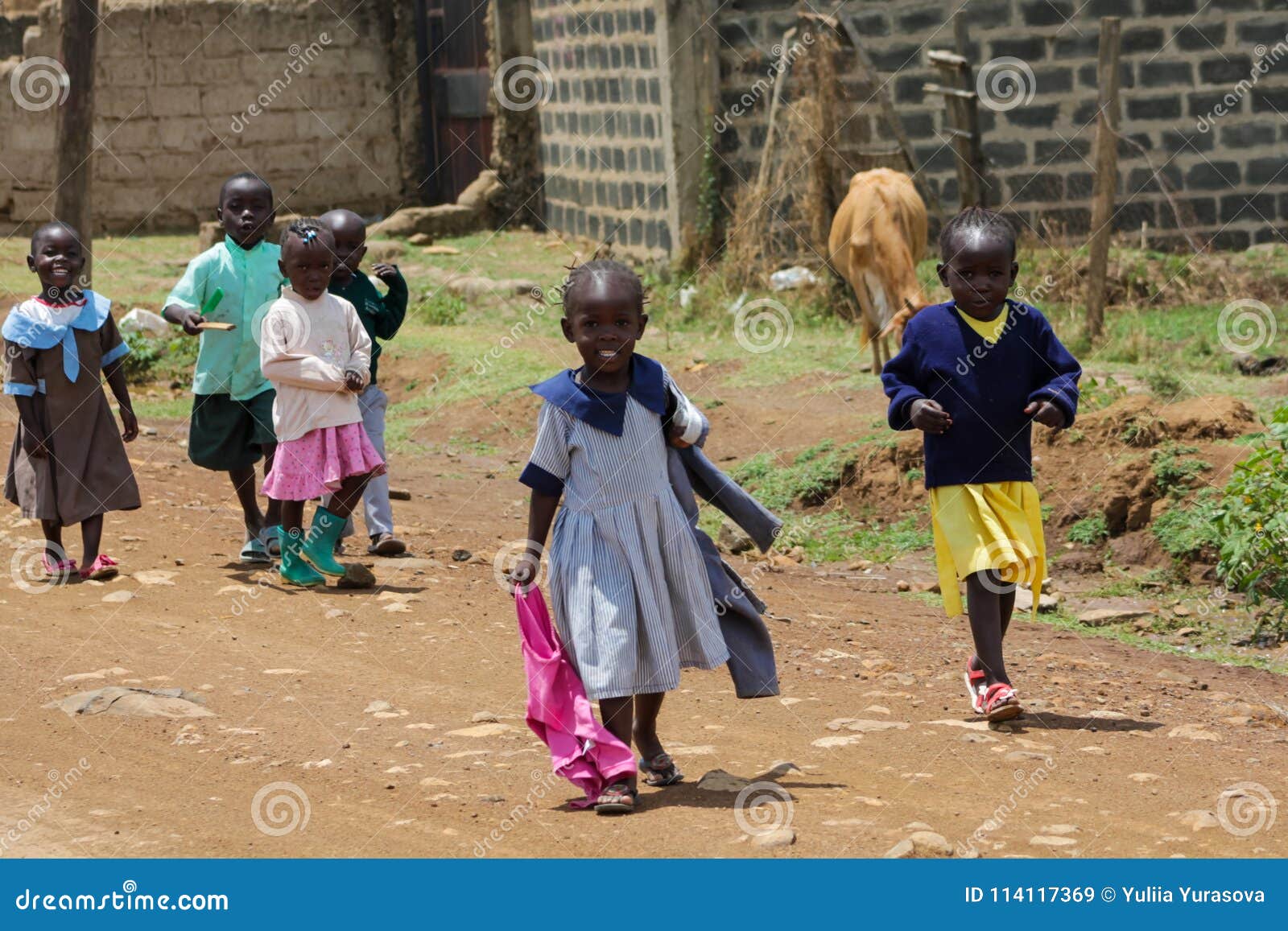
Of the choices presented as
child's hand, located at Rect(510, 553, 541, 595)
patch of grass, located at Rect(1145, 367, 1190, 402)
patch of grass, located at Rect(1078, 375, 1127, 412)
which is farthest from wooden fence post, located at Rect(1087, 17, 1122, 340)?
child's hand, located at Rect(510, 553, 541, 595)

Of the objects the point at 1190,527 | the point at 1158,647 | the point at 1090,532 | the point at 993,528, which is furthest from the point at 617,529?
the point at 1090,532

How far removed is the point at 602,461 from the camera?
4.12 m

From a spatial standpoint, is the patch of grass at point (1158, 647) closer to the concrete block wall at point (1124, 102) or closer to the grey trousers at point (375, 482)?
the grey trousers at point (375, 482)

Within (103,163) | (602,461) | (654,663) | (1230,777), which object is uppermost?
(103,163)

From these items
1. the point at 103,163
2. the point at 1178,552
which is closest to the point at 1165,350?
the point at 1178,552

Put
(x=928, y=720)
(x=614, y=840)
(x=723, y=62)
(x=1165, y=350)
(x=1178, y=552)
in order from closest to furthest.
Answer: (x=614, y=840), (x=928, y=720), (x=1178, y=552), (x=1165, y=350), (x=723, y=62)

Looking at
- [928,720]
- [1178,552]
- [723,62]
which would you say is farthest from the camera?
[723,62]

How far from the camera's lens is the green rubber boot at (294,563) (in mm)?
6434

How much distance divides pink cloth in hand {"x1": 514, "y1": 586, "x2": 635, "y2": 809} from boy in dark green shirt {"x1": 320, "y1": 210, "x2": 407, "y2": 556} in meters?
2.65

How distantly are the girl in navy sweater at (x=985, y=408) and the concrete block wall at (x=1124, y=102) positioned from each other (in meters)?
7.71

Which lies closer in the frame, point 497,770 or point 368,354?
point 497,770

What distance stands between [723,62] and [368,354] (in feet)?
23.6

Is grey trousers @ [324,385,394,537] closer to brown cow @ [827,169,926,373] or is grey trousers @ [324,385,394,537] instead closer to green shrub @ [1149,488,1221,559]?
green shrub @ [1149,488,1221,559]

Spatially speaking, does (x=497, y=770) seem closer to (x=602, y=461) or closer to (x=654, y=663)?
(x=654, y=663)
